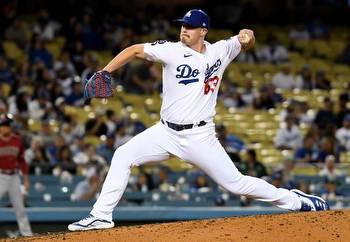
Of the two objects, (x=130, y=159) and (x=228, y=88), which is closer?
(x=130, y=159)

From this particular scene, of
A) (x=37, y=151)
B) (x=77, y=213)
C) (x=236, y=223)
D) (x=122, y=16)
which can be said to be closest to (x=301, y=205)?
(x=236, y=223)

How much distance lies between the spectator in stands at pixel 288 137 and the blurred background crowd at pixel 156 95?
0.6 inches

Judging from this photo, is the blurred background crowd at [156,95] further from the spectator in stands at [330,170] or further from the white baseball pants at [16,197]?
the white baseball pants at [16,197]

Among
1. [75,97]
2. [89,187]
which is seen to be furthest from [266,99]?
[89,187]

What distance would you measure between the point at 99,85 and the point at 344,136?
30.1 ft

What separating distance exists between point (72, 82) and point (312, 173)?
3.82 meters

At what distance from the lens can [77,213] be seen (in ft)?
41.2

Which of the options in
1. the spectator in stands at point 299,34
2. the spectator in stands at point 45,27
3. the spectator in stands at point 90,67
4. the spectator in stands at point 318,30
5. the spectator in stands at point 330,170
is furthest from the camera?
the spectator in stands at point 318,30

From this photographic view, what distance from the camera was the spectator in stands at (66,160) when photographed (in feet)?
45.6

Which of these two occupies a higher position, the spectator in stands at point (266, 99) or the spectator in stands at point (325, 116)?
the spectator in stands at point (266, 99)

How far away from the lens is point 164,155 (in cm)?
779

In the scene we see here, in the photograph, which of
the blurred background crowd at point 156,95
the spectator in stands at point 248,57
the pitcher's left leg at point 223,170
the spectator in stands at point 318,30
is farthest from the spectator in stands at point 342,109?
the pitcher's left leg at point 223,170

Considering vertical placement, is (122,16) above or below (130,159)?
above

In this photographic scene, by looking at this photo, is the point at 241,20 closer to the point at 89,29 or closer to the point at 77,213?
the point at 89,29
